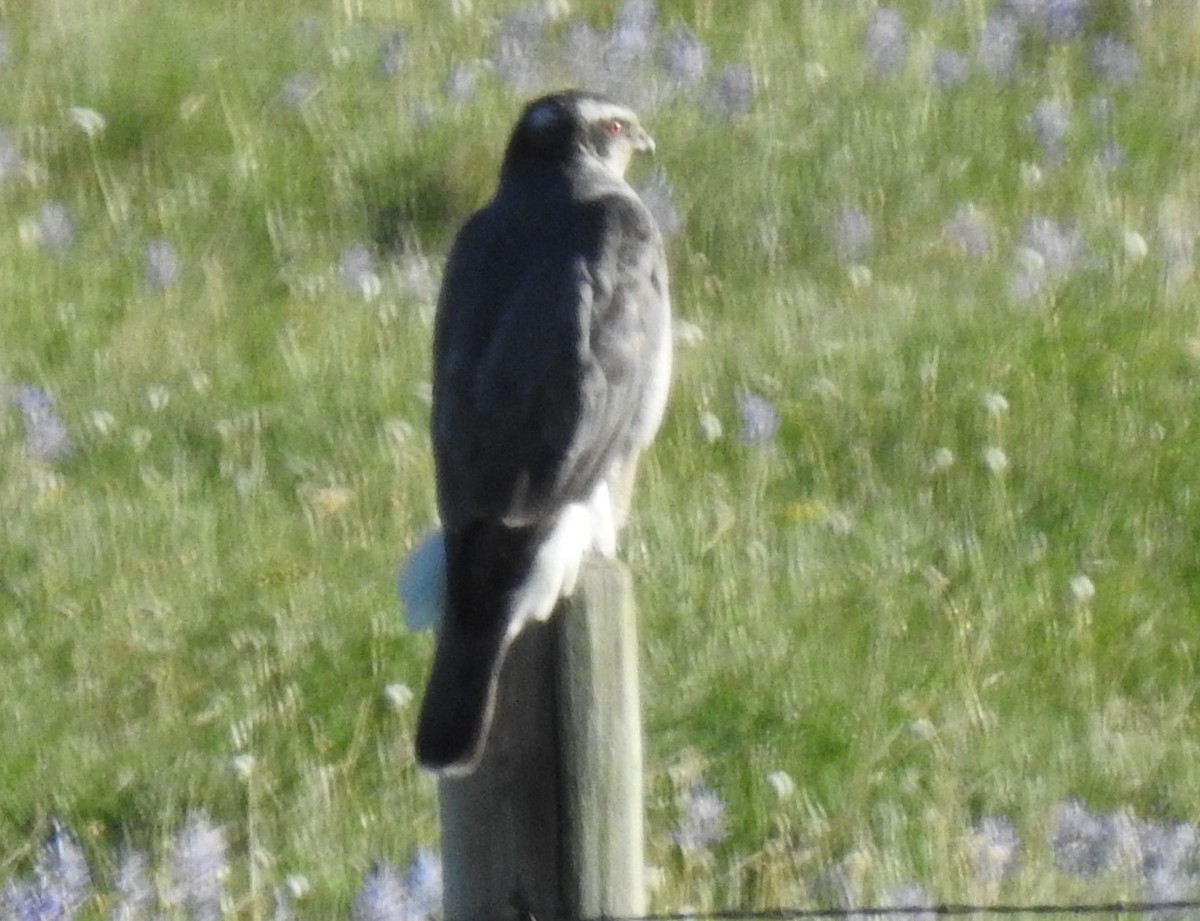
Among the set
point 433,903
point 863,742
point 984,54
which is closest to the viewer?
point 433,903

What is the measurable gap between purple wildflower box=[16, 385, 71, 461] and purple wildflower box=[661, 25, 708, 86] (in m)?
2.49

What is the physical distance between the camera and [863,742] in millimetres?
5289

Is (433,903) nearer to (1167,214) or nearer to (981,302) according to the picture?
(981,302)

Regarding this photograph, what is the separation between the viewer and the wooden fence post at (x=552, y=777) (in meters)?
2.90

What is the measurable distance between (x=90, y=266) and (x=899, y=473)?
2293mm

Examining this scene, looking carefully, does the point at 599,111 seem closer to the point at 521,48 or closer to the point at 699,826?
the point at 699,826

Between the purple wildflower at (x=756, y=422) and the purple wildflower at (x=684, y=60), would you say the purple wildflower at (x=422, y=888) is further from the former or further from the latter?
the purple wildflower at (x=684, y=60)

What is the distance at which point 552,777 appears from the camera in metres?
2.90

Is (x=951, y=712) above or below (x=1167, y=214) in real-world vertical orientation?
below

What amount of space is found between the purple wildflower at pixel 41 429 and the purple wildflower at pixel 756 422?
1575mm

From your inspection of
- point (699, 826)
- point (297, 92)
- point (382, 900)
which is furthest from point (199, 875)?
point (297, 92)

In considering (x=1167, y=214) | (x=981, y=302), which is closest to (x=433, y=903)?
(x=981, y=302)

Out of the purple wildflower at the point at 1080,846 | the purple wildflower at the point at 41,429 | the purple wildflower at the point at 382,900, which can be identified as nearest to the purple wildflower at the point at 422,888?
the purple wildflower at the point at 382,900

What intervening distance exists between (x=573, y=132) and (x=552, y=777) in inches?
105
